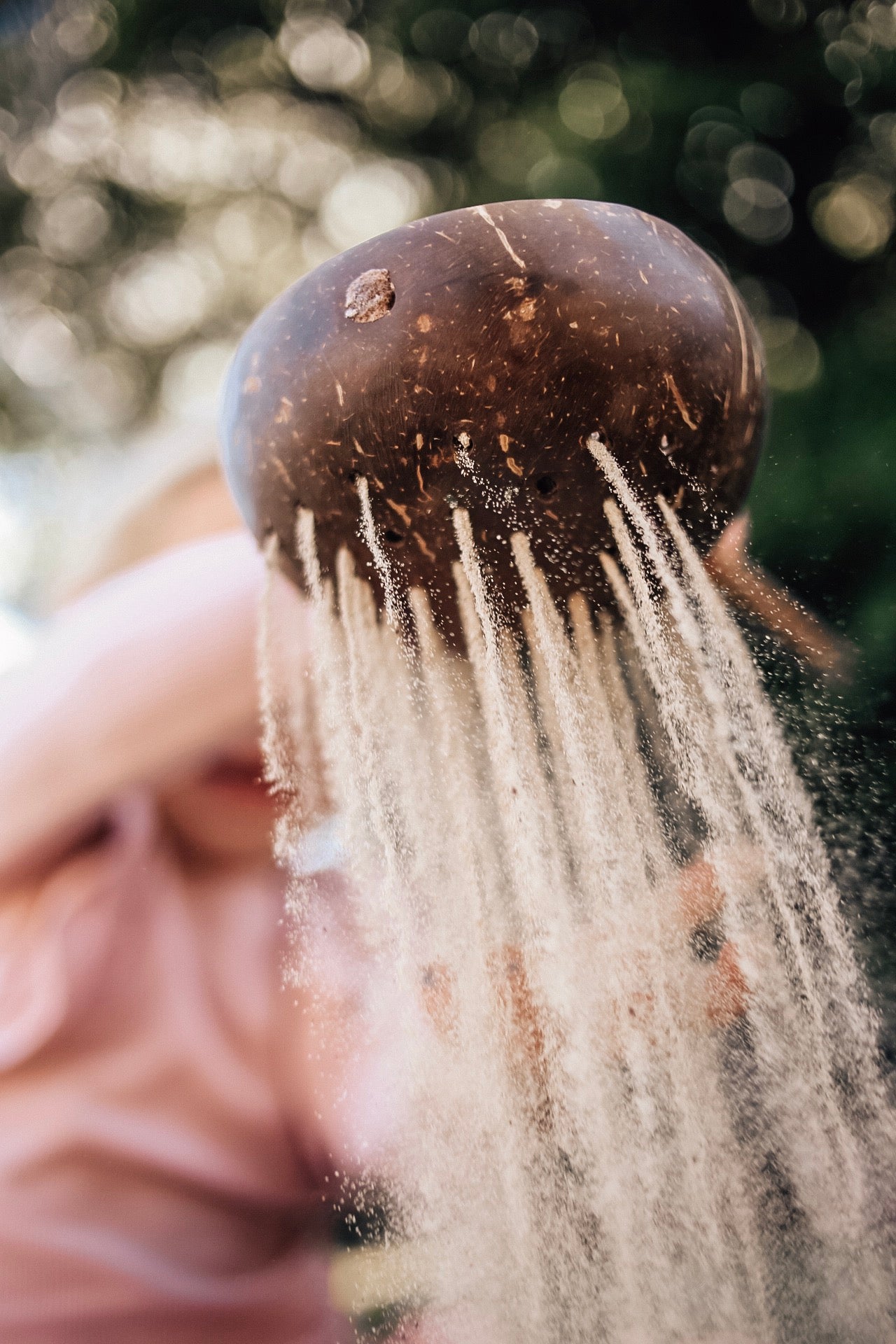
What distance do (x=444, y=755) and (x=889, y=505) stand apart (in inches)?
30.2

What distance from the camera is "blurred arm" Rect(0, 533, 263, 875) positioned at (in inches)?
25.6

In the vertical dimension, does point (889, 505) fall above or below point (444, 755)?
above

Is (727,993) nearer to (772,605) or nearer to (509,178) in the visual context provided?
(772,605)

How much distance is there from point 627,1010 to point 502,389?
423 millimetres

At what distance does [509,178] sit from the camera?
5.20 feet

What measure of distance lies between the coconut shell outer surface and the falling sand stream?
0.07 metres

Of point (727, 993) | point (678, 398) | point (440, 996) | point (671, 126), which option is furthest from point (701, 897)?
point (671, 126)

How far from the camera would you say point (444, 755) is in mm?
668

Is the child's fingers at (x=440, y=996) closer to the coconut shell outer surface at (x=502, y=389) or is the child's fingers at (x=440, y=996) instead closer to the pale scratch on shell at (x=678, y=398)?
the coconut shell outer surface at (x=502, y=389)

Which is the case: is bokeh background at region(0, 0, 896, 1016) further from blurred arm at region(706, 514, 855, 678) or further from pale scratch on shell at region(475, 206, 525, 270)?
pale scratch on shell at region(475, 206, 525, 270)

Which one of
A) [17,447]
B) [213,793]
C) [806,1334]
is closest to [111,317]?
[17,447]

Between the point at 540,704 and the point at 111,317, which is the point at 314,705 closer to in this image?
the point at 540,704

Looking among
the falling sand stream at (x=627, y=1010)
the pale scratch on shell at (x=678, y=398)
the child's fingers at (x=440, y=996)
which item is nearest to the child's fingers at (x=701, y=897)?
the falling sand stream at (x=627, y=1010)

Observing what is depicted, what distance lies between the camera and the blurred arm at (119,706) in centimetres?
65
